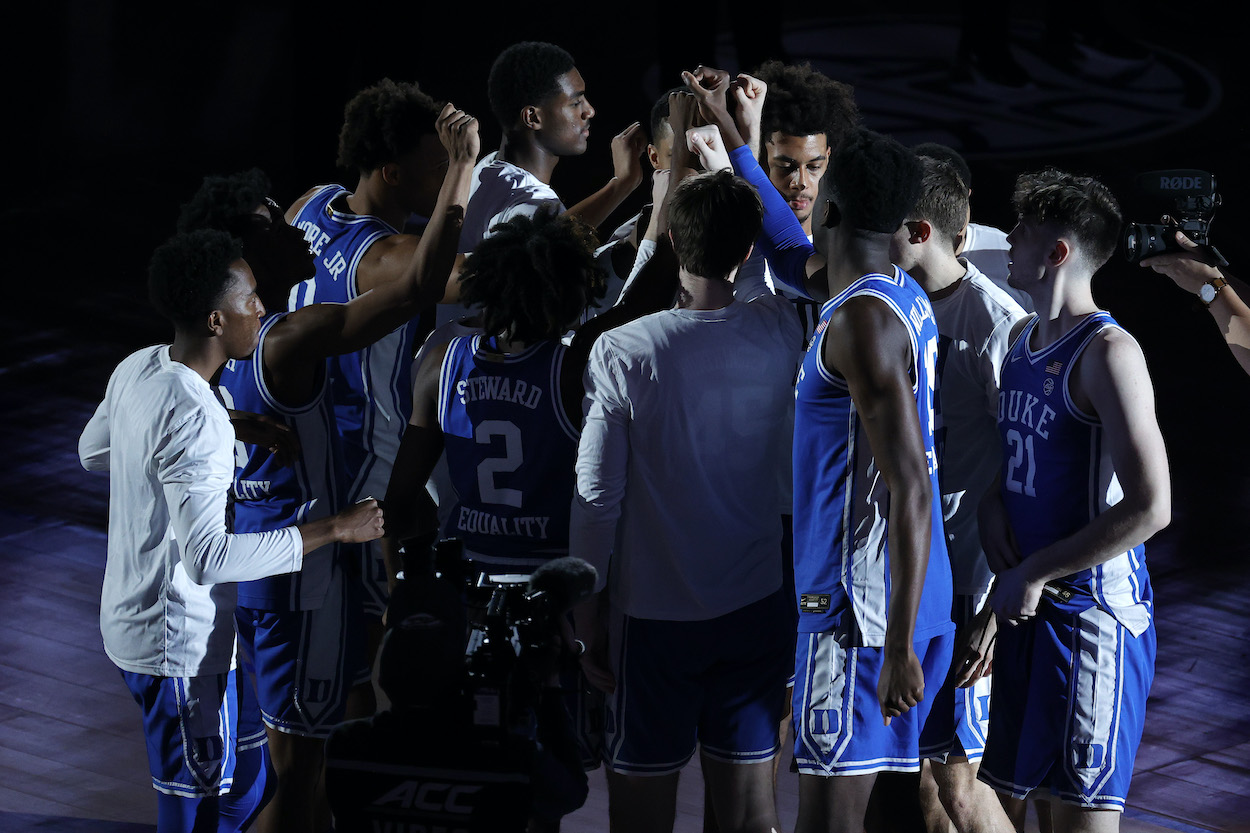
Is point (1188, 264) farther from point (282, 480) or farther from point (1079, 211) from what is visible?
point (282, 480)

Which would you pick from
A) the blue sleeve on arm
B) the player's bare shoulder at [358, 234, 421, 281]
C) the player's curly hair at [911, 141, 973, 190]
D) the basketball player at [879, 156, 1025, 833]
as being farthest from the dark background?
the player's bare shoulder at [358, 234, 421, 281]

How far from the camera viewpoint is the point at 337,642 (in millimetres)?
3830

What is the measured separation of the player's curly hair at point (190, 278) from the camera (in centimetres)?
329

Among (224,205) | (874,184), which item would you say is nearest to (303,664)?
(224,205)

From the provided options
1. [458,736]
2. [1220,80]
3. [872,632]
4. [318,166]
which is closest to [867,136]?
[872,632]

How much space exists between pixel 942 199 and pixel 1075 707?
124 cm

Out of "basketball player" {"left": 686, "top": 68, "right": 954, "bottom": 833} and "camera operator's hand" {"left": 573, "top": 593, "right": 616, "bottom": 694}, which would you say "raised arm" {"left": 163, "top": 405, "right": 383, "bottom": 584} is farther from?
"basketball player" {"left": 686, "top": 68, "right": 954, "bottom": 833}

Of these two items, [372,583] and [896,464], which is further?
[372,583]

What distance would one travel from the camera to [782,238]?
372 cm

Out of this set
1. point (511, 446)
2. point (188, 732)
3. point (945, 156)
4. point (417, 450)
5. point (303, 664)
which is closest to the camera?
point (188, 732)

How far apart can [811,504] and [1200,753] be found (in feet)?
7.01

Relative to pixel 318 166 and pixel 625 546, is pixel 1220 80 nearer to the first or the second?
pixel 318 166

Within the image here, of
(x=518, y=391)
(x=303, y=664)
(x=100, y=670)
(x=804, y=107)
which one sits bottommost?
(x=100, y=670)

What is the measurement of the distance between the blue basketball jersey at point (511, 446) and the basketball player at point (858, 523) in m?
0.64
